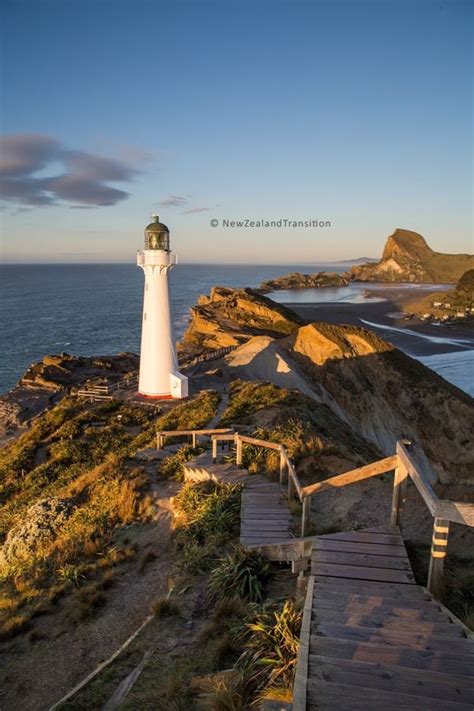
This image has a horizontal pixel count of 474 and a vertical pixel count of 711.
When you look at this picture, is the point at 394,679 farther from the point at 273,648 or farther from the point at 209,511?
the point at 209,511

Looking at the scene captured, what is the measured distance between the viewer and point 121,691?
5.63 meters

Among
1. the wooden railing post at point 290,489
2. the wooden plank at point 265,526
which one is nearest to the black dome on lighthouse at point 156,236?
the wooden railing post at point 290,489

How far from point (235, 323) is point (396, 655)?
46.1 metres

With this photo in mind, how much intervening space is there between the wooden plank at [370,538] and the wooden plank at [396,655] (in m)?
2.08

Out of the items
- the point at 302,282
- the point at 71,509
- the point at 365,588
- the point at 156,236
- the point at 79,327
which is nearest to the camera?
the point at 365,588

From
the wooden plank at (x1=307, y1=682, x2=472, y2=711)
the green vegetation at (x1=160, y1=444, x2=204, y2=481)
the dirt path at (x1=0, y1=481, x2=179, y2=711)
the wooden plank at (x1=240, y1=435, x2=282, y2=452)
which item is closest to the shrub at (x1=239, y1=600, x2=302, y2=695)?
the wooden plank at (x1=307, y1=682, x2=472, y2=711)

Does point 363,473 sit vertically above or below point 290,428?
above

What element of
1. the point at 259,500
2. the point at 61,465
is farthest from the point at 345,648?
the point at 61,465

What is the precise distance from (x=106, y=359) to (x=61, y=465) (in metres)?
27.5

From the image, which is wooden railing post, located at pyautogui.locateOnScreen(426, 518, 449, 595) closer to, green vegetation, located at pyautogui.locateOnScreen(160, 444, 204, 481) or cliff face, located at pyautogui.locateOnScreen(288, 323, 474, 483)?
green vegetation, located at pyautogui.locateOnScreen(160, 444, 204, 481)

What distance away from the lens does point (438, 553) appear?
204 inches

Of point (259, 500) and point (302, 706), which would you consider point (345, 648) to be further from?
point (259, 500)

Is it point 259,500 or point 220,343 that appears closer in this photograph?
point 259,500

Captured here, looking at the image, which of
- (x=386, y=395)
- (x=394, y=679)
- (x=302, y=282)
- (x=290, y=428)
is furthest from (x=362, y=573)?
(x=302, y=282)
